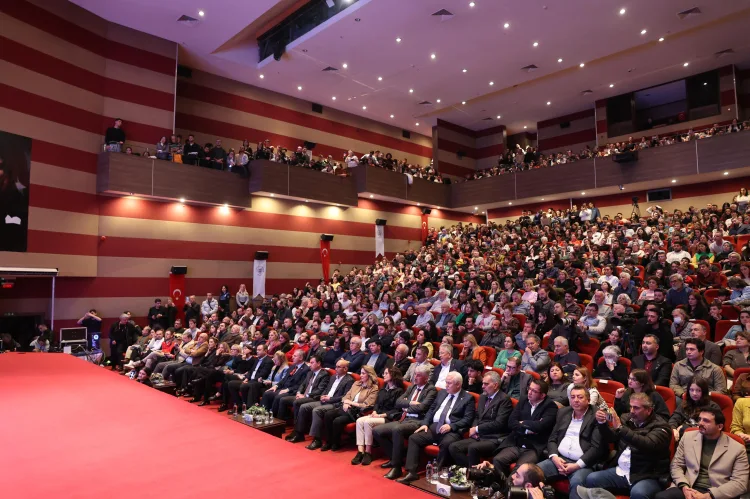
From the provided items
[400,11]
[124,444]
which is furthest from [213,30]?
[124,444]

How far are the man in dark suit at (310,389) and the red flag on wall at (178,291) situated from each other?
7122mm

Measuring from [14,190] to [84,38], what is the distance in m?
3.87

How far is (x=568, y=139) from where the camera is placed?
59.1 feet

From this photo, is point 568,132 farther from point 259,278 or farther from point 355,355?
point 355,355

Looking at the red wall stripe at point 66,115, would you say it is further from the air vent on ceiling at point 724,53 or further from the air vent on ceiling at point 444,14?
the air vent on ceiling at point 724,53

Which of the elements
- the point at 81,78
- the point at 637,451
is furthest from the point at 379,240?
the point at 637,451

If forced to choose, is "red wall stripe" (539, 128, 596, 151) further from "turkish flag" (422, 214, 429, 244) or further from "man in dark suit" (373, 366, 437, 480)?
"man in dark suit" (373, 366, 437, 480)

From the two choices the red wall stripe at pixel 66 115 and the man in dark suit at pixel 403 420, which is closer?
the man in dark suit at pixel 403 420

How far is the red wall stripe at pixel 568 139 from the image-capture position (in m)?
17.5

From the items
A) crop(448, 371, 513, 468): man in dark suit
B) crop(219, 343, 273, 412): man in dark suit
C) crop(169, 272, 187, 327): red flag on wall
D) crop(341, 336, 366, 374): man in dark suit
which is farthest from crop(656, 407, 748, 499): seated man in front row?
crop(169, 272, 187, 327): red flag on wall

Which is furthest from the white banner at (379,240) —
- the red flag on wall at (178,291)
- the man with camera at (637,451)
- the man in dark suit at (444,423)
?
the man with camera at (637,451)

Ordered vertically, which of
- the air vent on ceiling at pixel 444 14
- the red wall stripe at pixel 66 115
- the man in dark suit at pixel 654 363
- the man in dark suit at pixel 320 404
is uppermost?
the air vent on ceiling at pixel 444 14

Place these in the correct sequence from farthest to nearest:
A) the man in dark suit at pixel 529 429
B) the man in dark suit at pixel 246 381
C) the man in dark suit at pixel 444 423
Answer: the man in dark suit at pixel 246 381 < the man in dark suit at pixel 444 423 < the man in dark suit at pixel 529 429

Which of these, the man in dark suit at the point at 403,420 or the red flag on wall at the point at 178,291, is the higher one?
the red flag on wall at the point at 178,291
